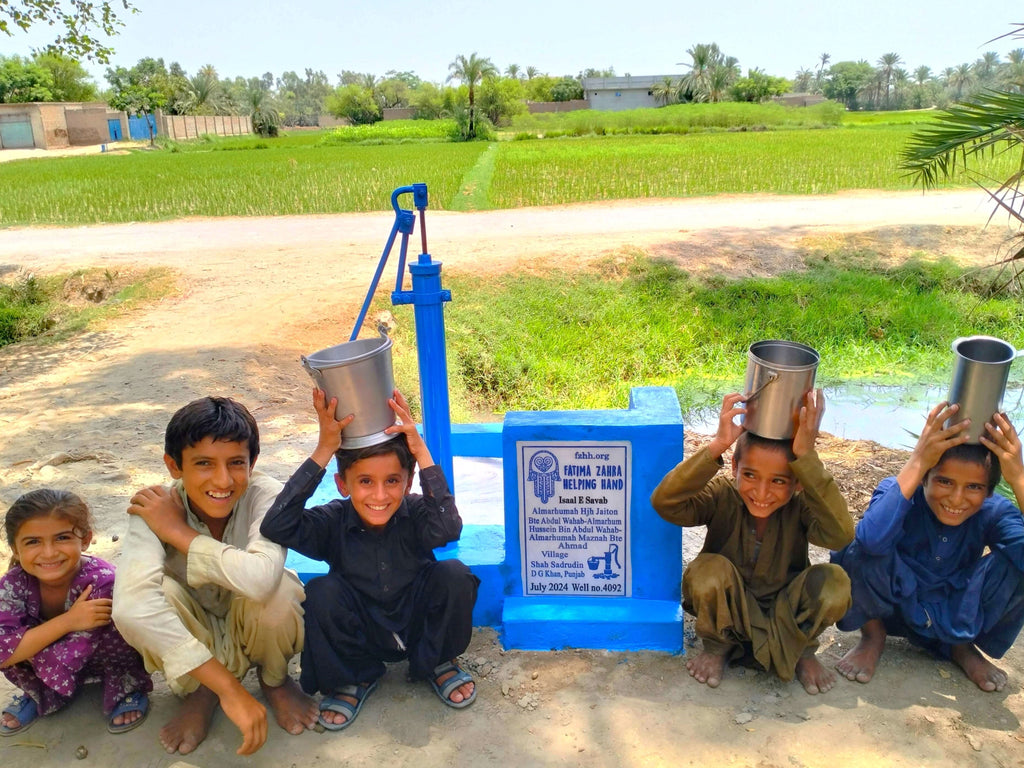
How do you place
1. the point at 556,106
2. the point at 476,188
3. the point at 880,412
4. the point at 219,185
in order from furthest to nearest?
the point at 556,106, the point at 219,185, the point at 476,188, the point at 880,412

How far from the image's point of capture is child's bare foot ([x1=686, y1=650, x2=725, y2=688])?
2.35 meters

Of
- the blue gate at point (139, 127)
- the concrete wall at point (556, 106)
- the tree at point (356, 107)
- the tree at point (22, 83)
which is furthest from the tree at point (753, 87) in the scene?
the tree at point (22, 83)

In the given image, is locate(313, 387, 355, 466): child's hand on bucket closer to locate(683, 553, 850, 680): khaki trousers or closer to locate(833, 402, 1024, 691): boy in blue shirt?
locate(683, 553, 850, 680): khaki trousers

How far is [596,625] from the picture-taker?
8.37 ft

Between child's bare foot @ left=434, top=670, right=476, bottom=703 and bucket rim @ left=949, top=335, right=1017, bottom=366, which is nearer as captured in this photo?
bucket rim @ left=949, top=335, right=1017, bottom=366

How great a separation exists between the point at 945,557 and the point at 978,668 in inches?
13.1

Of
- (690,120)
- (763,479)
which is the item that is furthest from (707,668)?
(690,120)

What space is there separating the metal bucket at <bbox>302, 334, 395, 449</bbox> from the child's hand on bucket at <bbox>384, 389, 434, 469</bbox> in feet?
0.06

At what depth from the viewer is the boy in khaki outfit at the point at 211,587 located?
6.74ft

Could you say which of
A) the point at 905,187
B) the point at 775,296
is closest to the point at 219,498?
the point at 775,296

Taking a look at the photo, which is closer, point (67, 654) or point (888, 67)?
point (67, 654)

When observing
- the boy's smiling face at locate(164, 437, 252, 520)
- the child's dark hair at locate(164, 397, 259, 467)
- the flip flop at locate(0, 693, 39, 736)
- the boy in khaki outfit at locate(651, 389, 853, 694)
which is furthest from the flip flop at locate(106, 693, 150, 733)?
the boy in khaki outfit at locate(651, 389, 853, 694)

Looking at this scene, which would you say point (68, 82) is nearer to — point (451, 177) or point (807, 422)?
point (451, 177)

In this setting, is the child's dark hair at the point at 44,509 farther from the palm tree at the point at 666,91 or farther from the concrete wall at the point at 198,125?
the palm tree at the point at 666,91
